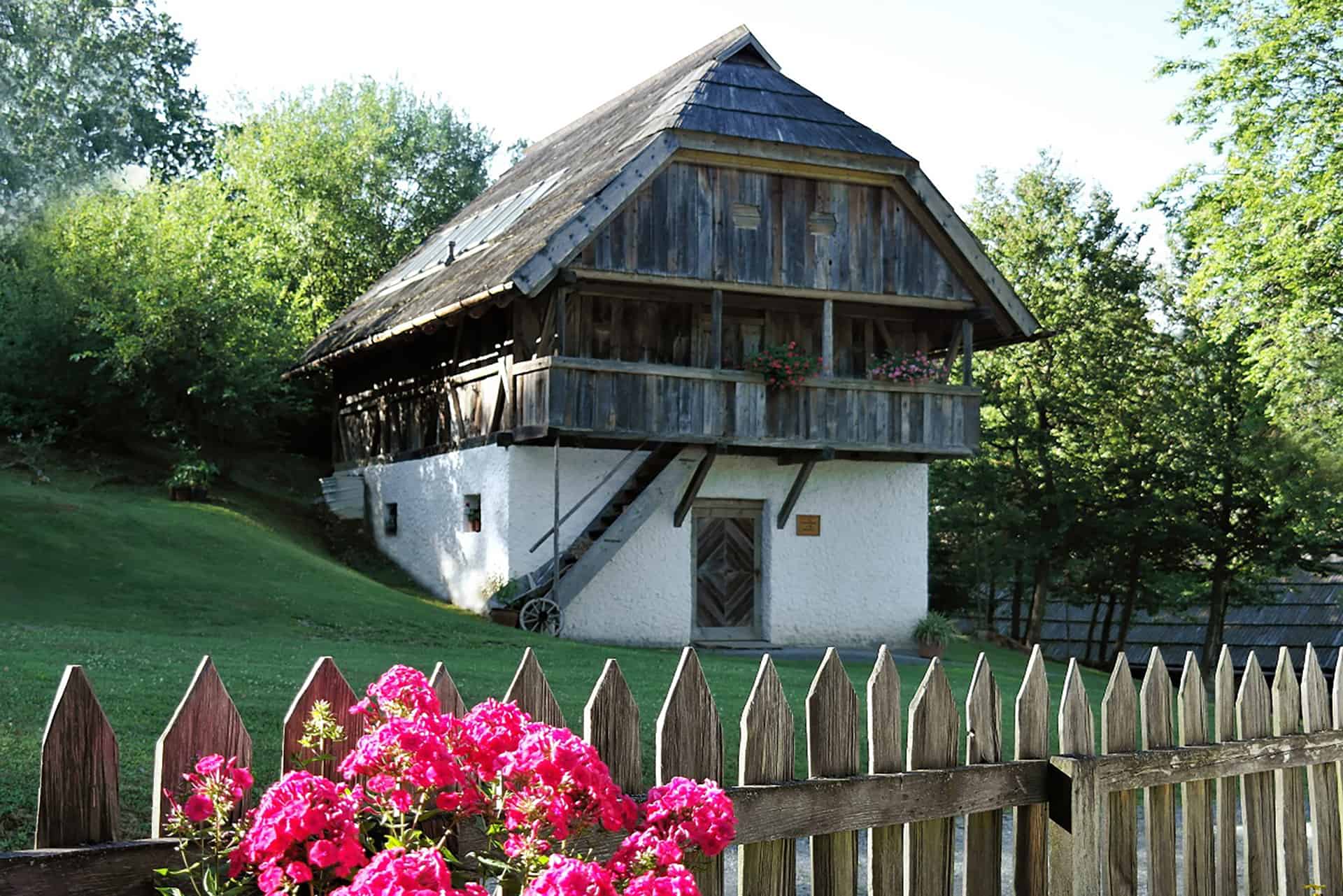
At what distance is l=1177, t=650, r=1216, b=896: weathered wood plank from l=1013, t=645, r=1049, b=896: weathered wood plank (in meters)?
0.68

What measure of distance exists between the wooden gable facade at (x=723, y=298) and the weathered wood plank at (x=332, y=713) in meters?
16.3

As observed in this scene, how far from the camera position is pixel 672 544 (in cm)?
2258

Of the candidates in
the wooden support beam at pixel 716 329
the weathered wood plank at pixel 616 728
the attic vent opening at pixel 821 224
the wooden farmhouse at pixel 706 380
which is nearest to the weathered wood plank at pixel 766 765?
the weathered wood plank at pixel 616 728

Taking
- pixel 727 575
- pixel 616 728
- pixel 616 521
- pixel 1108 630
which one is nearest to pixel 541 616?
pixel 616 521

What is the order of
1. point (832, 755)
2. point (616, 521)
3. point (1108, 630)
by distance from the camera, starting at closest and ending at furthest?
point (832, 755) < point (616, 521) < point (1108, 630)

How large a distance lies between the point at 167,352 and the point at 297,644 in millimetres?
13535

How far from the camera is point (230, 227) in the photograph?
3189 cm

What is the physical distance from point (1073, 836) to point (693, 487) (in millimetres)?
17855

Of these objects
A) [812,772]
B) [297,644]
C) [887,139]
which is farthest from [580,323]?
[812,772]

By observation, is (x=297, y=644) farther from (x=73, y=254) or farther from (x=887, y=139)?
(x=73, y=254)

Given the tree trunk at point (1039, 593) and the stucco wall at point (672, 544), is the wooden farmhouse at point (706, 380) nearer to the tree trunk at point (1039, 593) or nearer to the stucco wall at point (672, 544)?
the stucco wall at point (672, 544)

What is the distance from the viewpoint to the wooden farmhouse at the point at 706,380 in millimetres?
20781

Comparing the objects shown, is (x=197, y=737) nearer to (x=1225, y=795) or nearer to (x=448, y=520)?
(x=1225, y=795)

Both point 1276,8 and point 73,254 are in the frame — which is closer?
point 1276,8
